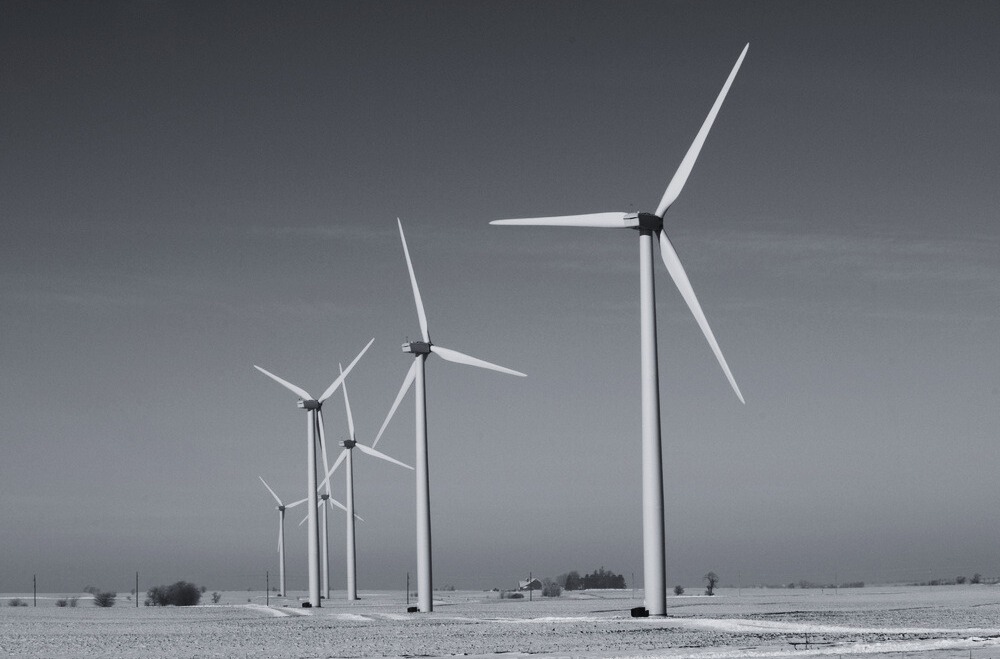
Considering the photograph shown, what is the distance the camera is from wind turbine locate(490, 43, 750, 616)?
161 feet

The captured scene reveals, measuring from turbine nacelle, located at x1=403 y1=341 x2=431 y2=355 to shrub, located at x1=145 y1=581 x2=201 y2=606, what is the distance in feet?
339

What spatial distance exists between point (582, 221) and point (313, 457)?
41469 mm

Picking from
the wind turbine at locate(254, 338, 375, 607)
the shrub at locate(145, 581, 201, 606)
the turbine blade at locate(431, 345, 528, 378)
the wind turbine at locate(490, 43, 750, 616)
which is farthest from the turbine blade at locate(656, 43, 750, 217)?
the shrub at locate(145, 581, 201, 606)

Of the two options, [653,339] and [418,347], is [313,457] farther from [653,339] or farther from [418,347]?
[653,339]

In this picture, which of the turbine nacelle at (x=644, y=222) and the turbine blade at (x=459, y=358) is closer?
the turbine nacelle at (x=644, y=222)

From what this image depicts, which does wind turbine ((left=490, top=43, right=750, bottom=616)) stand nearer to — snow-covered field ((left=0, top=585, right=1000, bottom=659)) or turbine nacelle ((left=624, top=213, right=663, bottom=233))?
turbine nacelle ((left=624, top=213, right=663, bottom=233))

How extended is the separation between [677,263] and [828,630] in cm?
1823

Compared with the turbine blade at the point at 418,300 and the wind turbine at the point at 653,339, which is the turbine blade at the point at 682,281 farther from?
the turbine blade at the point at 418,300

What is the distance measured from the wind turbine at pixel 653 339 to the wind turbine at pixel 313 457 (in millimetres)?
38153

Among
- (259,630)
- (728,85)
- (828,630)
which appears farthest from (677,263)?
(259,630)

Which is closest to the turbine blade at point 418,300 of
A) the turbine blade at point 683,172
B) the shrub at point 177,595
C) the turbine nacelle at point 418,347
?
the turbine nacelle at point 418,347

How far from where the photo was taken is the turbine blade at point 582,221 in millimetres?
54656

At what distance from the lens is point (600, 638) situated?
130ft

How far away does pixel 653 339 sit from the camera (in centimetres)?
5084
